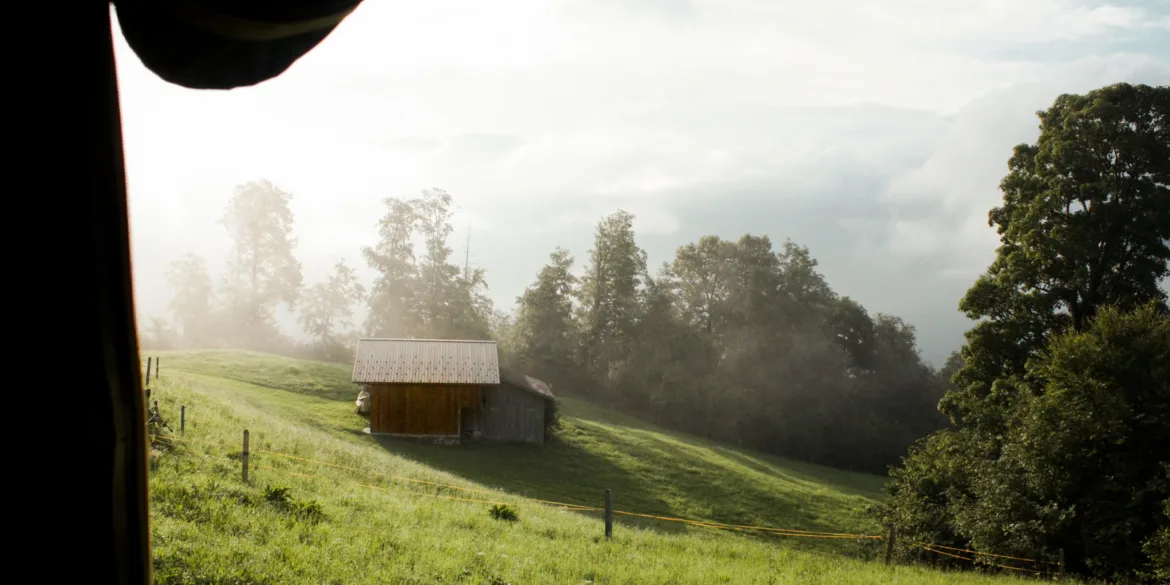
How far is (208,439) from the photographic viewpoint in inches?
766

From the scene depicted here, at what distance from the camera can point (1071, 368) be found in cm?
2342

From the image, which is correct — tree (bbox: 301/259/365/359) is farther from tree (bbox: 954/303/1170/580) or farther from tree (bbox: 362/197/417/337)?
tree (bbox: 954/303/1170/580)

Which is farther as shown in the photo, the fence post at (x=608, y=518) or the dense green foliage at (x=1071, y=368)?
the dense green foliage at (x=1071, y=368)

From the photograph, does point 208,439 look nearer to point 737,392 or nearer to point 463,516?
point 463,516

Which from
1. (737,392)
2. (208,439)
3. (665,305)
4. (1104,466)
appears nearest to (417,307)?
(665,305)

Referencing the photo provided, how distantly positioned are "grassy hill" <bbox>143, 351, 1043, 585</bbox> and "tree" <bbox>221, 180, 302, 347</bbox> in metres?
51.3

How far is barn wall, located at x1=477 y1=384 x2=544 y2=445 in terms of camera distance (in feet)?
137

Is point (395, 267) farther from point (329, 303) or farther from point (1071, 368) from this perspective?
point (1071, 368)

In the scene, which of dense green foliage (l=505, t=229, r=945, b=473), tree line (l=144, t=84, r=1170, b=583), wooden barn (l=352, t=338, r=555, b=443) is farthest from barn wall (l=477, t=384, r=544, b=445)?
dense green foliage (l=505, t=229, r=945, b=473)

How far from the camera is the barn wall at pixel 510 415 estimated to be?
41844mm

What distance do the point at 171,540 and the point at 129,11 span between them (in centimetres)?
1113

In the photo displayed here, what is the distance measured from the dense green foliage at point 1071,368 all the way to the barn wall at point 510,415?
19.4 metres

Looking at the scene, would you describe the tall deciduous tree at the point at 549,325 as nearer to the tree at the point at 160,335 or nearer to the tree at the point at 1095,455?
the tree at the point at 160,335

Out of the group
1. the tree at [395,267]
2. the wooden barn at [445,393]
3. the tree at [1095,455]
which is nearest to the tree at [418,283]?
the tree at [395,267]
